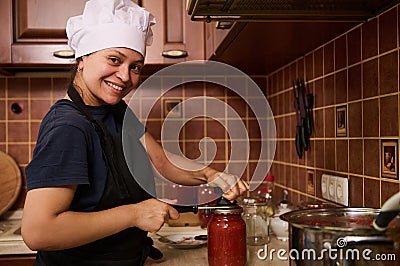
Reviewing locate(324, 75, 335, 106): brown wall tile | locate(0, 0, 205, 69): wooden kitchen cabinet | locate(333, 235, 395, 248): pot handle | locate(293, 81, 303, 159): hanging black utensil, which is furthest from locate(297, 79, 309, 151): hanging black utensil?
locate(333, 235, 395, 248): pot handle

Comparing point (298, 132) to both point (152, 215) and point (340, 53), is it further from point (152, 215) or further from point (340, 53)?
point (152, 215)

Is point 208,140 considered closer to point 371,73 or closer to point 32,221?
point 371,73

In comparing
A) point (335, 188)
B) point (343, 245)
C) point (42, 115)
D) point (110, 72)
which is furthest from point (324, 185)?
point (42, 115)

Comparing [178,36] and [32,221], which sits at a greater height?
[178,36]

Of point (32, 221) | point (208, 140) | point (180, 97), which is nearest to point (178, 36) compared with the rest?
point (180, 97)

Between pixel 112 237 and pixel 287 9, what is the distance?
0.66 metres

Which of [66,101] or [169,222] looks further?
[169,222]

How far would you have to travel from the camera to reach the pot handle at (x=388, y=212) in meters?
0.59

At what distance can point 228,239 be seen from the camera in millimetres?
1158

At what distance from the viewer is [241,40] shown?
137 centimetres

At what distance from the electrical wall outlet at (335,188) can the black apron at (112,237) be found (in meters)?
0.52

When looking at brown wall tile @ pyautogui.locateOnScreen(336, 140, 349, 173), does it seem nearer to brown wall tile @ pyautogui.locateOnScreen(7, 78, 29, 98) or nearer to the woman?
the woman

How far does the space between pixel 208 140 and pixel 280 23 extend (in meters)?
1.00

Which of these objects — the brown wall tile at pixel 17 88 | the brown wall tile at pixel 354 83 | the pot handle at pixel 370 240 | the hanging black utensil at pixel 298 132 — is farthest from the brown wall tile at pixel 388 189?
the brown wall tile at pixel 17 88
